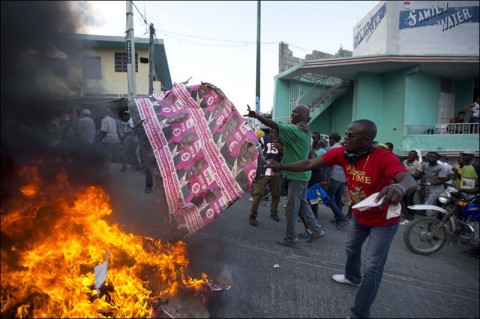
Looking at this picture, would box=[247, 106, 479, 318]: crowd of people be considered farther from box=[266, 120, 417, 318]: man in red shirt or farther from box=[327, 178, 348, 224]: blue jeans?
box=[327, 178, 348, 224]: blue jeans

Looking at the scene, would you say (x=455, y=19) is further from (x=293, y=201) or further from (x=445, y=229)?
(x=293, y=201)

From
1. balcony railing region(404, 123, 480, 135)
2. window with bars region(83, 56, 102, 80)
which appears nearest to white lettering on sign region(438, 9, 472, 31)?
balcony railing region(404, 123, 480, 135)

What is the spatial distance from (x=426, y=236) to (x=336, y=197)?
181cm

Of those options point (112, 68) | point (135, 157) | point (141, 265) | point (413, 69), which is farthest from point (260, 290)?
point (112, 68)

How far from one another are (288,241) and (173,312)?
2314 millimetres

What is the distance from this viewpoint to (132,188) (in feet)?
24.4

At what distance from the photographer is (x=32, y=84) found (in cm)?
305

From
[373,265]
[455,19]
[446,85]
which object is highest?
[455,19]

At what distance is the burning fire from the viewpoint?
265 cm

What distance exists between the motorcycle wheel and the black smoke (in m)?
4.92

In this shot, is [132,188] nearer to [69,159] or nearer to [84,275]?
[69,159]

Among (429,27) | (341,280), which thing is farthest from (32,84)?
(429,27)

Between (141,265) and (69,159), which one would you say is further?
(69,159)

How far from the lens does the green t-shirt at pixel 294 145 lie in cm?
429
